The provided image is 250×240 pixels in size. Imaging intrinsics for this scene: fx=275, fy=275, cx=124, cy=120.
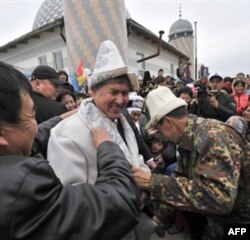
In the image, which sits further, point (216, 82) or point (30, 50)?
point (30, 50)

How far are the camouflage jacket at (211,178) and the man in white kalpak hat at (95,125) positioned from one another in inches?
12.0

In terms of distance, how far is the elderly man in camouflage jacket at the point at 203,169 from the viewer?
70.9 inches

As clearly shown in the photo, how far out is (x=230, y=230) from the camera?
2070 mm

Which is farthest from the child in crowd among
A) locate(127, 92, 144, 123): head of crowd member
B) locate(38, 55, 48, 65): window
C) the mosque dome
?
the mosque dome

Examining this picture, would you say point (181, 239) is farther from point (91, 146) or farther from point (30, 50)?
point (30, 50)

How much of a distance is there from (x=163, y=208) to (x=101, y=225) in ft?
5.47

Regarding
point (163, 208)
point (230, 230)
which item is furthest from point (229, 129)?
point (163, 208)

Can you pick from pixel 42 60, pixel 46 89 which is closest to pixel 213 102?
pixel 46 89

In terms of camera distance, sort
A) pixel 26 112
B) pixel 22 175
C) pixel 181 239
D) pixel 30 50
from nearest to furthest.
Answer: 1. pixel 22 175
2. pixel 26 112
3. pixel 181 239
4. pixel 30 50

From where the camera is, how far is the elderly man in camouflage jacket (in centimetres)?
180

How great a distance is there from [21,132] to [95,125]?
67 cm

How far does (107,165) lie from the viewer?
106cm

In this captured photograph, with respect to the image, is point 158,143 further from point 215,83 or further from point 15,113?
point 15,113

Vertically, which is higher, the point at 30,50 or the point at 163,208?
the point at 30,50
